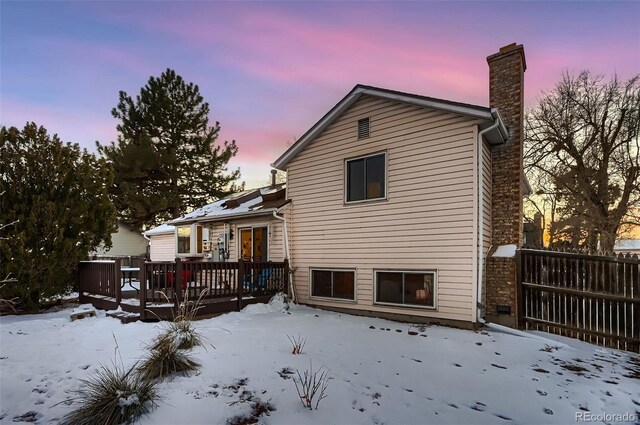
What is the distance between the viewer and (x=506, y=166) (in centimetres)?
820

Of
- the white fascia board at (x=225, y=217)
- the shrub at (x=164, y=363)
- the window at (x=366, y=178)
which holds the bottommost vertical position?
the shrub at (x=164, y=363)

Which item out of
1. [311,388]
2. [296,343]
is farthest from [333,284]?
[311,388]

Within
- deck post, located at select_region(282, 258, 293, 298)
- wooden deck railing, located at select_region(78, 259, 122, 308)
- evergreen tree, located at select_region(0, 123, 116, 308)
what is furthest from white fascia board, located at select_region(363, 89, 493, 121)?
evergreen tree, located at select_region(0, 123, 116, 308)

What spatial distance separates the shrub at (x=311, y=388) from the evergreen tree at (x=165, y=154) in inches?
949

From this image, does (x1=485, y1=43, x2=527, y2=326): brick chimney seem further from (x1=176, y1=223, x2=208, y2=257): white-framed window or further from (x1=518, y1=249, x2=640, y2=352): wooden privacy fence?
(x1=176, y1=223, x2=208, y2=257): white-framed window

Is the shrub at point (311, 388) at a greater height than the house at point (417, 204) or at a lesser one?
lesser

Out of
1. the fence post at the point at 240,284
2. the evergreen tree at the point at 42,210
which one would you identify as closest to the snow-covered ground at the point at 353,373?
the fence post at the point at 240,284

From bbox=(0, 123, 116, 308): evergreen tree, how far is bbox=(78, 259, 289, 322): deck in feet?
2.88

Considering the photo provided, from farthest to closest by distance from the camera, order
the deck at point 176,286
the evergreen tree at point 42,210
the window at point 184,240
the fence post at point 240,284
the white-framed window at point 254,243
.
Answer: the window at point 184,240 → the white-framed window at point 254,243 → the fence post at point 240,284 → the evergreen tree at point 42,210 → the deck at point 176,286

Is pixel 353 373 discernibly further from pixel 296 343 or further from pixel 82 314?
pixel 82 314

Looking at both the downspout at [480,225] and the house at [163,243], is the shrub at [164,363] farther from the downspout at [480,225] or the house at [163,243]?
the house at [163,243]

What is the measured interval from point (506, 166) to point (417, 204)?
2.41 metres

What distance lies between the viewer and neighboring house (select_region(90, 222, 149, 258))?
32.5 meters

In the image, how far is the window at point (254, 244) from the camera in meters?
11.2
